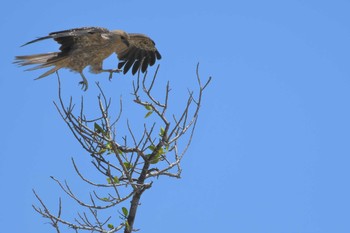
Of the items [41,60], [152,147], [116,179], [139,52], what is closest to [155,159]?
[152,147]

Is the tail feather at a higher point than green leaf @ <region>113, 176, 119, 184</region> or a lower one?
higher

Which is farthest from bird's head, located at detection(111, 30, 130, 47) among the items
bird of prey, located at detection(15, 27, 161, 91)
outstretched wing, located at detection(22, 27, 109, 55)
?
outstretched wing, located at detection(22, 27, 109, 55)

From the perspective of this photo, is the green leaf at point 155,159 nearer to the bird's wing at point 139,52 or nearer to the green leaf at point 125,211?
the green leaf at point 125,211

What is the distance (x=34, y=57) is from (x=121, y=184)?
2818 mm

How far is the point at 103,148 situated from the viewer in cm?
454

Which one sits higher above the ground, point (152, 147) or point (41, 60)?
point (41, 60)

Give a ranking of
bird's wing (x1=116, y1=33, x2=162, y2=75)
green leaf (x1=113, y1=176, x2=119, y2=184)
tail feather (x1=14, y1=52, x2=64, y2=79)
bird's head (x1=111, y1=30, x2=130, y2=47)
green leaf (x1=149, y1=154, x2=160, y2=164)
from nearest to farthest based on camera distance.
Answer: green leaf (x1=113, y1=176, x2=119, y2=184) → green leaf (x1=149, y1=154, x2=160, y2=164) → tail feather (x1=14, y1=52, x2=64, y2=79) → bird's head (x1=111, y1=30, x2=130, y2=47) → bird's wing (x1=116, y1=33, x2=162, y2=75)

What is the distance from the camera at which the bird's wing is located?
24.8 ft

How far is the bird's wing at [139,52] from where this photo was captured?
757 cm

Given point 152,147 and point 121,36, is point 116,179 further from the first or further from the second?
point 121,36

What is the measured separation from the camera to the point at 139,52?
25.2 ft

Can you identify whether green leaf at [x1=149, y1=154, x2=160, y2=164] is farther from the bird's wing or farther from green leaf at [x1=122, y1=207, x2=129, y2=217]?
the bird's wing

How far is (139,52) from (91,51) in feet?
3.38

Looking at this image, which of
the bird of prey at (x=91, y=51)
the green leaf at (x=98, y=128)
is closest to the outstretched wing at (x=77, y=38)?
the bird of prey at (x=91, y=51)
